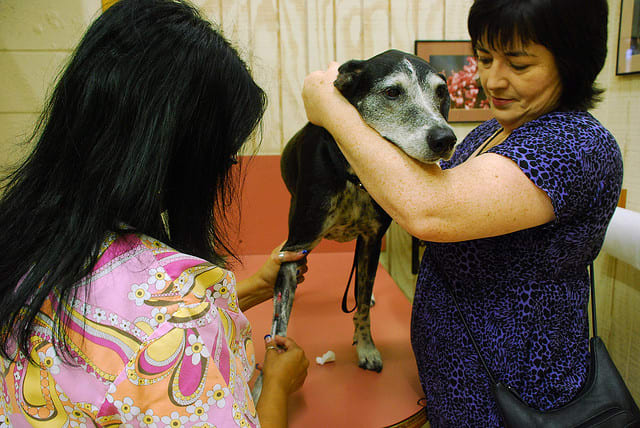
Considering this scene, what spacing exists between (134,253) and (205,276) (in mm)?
88

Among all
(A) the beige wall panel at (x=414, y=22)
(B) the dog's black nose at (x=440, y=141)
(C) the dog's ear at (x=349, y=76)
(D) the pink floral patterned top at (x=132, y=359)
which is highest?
(A) the beige wall panel at (x=414, y=22)

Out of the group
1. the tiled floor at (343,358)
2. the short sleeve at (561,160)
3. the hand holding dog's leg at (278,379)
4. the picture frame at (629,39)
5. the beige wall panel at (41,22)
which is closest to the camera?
the short sleeve at (561,160)

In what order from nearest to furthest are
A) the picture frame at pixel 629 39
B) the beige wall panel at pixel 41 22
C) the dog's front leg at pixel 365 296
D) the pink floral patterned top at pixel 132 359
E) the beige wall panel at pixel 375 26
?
the pink floral patterned top at pixel 132 359 < the dog's front leg at pixel 365 296 < the picture frame at pixel 629 39 < the beige wall panel at pixel 41 22 < the beige wall panel at pixel 375 26

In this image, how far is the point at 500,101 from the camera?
0.74 m

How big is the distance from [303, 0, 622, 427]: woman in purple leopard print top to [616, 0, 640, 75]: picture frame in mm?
894

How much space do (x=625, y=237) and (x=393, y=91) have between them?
0.85m

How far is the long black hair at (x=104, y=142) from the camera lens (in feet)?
1.66

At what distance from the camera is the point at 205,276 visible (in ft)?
1.78

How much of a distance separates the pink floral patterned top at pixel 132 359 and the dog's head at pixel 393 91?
1.54 ft

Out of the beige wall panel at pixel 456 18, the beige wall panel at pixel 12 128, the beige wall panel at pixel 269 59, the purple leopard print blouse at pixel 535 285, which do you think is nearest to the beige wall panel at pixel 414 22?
the beige wall panel at pixel 456 18

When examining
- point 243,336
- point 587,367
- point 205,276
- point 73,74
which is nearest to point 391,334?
point 587,367

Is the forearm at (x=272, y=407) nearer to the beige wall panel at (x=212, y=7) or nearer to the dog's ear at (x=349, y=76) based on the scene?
the dog's ear at (x=349, y=76)

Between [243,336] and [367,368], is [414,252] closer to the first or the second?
[367,368]

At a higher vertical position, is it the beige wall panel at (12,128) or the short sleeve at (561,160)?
the short sleeve at (561,160)
